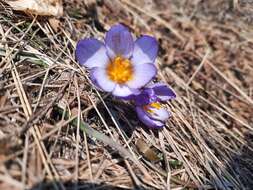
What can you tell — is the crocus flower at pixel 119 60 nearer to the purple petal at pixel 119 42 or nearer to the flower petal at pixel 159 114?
the purple petal at pixel 119 42

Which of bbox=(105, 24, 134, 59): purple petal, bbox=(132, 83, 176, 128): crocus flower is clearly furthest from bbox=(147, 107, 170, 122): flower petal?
bbox=(105, 24, 134, 59): purple petal

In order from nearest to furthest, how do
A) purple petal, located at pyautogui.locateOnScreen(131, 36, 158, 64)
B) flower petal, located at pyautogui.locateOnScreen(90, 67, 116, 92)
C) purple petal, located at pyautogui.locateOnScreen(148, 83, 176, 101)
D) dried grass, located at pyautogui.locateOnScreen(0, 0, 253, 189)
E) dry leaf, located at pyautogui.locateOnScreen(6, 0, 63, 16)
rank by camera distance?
dried grass, located at pyautogui.locateOnScreen(0, 0, 253, 189)
flower petal, located at pyautogui.locateOnScreen(90, 67, 116, 92)
purple petal, located at pyautogui.locateOnScreen(131, 36, 158, 64)
purple petal, located at pyautogui.locateOnScreen(148, 83, 176, 101)
dry leaf, located at pyautogui.locateOnScreen(6, 0, 63, 16)

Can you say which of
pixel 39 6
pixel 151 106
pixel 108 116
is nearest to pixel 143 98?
pixel 151 106

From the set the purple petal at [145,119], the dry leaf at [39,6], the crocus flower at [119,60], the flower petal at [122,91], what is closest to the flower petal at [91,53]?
the crocus flower at [119,60]

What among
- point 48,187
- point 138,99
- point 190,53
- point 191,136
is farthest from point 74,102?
point 190,53

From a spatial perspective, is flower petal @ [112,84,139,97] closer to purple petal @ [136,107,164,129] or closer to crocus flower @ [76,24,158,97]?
crocus flower @ [76,24,158,97]

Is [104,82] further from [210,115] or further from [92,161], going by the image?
[210,115]

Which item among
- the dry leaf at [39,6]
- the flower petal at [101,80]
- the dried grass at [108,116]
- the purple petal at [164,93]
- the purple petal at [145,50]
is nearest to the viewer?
the dried grass at [108,116]
